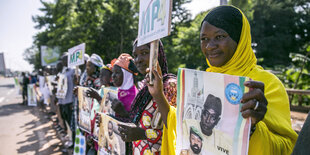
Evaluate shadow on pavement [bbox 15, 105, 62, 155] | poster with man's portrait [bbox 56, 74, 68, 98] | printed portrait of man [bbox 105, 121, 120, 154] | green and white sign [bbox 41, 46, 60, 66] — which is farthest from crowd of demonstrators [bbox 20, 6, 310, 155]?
green and white sign [bbox 41, 46, 60, 66]

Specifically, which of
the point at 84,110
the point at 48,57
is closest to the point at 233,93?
the point at 84,110

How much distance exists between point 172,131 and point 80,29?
41.3 ft

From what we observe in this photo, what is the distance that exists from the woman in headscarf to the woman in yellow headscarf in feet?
0.65

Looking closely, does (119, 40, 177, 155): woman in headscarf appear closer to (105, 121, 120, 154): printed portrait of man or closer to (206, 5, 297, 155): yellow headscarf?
(105, 121, 120, 154): printed portrait of man

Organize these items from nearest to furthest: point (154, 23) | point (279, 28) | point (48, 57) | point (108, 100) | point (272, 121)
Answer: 1. point (272, 121)
2. point (154, 23)
3. point (108, 100)
4. point (279, 28)
5. point (48, 57)

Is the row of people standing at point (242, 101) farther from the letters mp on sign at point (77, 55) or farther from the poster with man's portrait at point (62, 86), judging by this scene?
the poster with man's portrait at point (62, 86)

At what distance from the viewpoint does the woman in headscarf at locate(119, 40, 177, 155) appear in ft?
5.46

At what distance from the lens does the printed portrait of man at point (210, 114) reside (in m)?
0.93

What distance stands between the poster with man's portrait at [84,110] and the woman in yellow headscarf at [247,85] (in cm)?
166

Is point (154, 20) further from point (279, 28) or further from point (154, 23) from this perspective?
point (279, 28)

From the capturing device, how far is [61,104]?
16.0 ft

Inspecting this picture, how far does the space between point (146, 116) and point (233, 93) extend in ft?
3.42

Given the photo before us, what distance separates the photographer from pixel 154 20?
57.4 inches

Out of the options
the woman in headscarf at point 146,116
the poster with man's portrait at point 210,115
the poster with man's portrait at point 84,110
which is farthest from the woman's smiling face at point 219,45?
the poster with man's portrait at point 84,110
